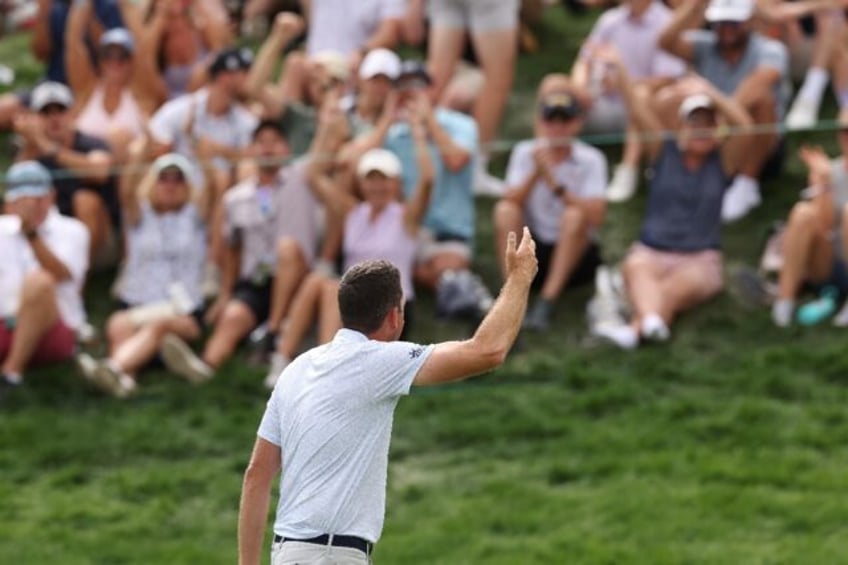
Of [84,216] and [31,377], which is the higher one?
[84,216]

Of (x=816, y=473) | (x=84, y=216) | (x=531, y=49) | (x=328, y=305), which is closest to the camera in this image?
(x=816, y=473)

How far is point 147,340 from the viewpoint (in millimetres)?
11750

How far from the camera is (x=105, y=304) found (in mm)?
12539

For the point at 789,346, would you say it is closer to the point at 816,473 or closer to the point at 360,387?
the point at 816,473

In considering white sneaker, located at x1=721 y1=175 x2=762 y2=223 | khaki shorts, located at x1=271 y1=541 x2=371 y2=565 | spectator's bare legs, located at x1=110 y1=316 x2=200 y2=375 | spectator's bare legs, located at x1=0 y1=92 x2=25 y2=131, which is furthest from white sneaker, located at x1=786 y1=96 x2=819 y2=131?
khaki shorts, located at x1=271 y1=541 x2=371 y2=565

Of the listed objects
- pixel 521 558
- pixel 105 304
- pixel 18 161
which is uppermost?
pixel 18 161

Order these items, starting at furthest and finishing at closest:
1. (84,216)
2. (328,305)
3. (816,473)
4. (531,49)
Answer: (531,49) < (84,216) < (328,305) < (816,473)

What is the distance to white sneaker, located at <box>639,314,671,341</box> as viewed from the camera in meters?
11.5

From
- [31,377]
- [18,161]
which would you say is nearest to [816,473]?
[31,377]

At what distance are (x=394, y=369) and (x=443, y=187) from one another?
585 cm

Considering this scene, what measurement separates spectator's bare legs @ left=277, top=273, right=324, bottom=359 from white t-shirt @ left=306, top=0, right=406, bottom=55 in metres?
2.56

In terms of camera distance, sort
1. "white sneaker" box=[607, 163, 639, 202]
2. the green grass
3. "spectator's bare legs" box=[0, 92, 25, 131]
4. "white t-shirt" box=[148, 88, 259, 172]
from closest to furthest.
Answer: the green grass < "white t-shirt" box=[148, 88, 259, 172] < "white sneaker" box=[607, 163, 639, 202] < "spectator's bare legs" box=[0, 92, 25, 131]

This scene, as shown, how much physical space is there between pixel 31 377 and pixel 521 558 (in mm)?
3296

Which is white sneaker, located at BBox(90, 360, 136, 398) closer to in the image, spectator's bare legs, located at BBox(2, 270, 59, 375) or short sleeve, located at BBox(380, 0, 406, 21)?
spectator's bare legs, located at BBox(2, 270, 59, 375)
